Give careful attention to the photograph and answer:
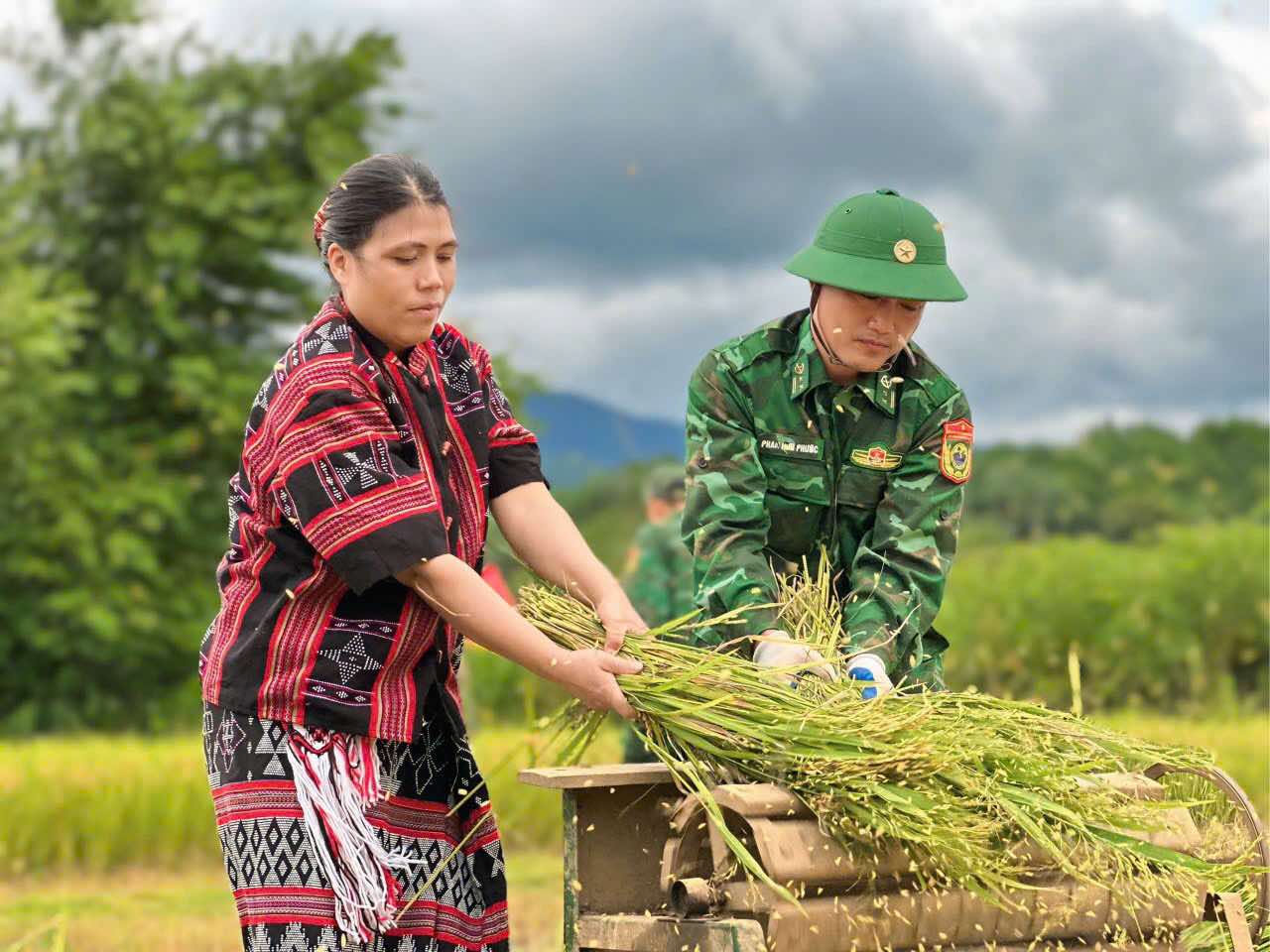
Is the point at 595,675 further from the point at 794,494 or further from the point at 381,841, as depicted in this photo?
the point at 794,494

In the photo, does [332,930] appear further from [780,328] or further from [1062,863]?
[780,328]

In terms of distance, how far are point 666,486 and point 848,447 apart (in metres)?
4.38

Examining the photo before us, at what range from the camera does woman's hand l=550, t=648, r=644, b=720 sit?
304 centimetres

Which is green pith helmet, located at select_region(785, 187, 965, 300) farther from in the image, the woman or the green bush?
A: the green bush

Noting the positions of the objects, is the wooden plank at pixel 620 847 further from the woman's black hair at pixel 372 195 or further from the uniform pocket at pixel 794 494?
the woman's black hair at pixel 372 195

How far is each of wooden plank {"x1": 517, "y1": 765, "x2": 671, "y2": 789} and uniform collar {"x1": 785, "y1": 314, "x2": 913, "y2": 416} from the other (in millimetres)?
1003

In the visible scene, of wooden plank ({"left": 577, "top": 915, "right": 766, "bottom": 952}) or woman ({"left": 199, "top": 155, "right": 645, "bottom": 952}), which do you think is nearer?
wooden plank ({"left": 577, "top": 915, "right": 766, "bottom": 952})

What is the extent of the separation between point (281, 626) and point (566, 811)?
62 centimetres

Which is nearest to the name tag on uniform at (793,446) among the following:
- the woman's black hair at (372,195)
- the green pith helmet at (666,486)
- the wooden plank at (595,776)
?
the wooden plank at (595,776)

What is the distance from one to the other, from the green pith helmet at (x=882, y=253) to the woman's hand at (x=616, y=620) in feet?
2.68

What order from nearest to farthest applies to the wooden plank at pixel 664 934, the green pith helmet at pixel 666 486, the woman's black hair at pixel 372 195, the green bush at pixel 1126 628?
the wooden plank at pixel 664 934, the woman's black hair at pixel 372 195, the green pith helmet at pixel 666 486, the green bush at pixel 1126 628

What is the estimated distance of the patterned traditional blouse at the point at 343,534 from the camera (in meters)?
2.93

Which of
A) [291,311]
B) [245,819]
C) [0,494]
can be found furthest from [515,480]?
[291,311]

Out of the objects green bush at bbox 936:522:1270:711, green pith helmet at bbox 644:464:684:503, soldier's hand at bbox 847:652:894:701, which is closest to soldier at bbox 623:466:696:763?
green pith helmet at bbox 644:464:684:503
